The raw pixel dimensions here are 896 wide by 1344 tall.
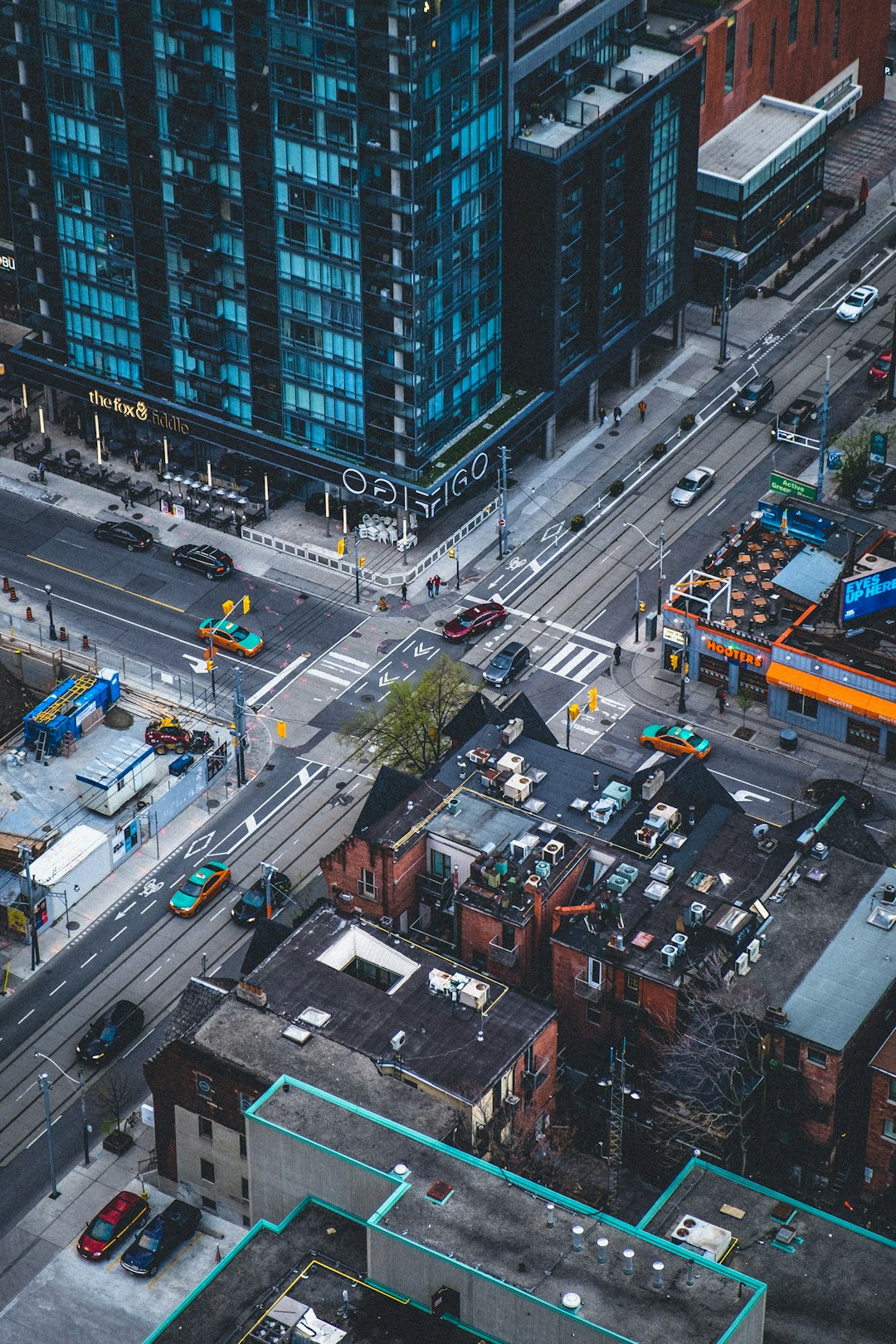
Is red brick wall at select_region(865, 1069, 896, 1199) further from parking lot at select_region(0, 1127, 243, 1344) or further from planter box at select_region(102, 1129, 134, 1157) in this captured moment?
planter box at select_region(102, 1129, 134, 1157)

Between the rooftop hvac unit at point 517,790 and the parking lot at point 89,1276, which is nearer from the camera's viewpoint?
the parking lot at point 89,1276

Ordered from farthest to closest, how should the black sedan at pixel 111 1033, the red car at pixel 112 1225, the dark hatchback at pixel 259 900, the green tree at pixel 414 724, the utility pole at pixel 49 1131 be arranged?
1. the green tree at pixel 414 724
2. the dark hatchback at pixel 259 900
3. the black sedan at pixel 111 1033
4. the red car at pixel 112 1225
5. the utility pole at pixel 49 1131

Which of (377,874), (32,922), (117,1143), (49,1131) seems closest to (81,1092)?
(117,1143)

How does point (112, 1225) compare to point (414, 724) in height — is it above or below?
below

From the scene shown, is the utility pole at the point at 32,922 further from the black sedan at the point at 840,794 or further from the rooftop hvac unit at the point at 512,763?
the black sedan at the point at 840,794

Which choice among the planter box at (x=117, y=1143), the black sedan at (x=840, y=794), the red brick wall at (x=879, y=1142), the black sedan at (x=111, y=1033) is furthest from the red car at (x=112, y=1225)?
the black sedan at (x=840, y=794)

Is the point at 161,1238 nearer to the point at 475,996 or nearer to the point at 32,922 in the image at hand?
the point at 475,996

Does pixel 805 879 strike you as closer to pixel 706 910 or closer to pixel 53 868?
pixel 706 910
